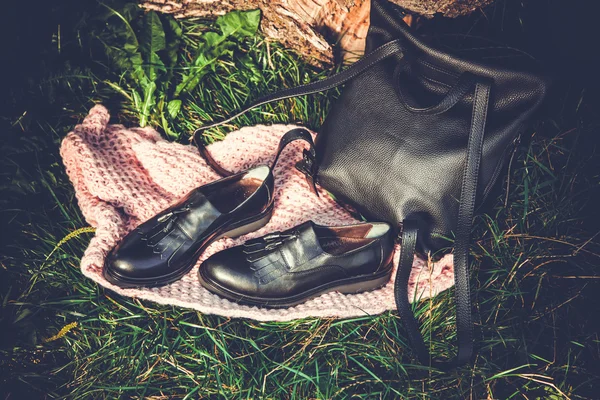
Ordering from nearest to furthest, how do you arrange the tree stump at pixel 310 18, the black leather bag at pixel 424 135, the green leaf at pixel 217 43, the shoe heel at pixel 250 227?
the black leather bag at pixel 424 135, the shoe heel at pixel 250 227, the tree stump at pixel 310 18, the green leaf at pixel 217 43

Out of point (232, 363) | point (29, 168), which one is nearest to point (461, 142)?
point (232, 363)

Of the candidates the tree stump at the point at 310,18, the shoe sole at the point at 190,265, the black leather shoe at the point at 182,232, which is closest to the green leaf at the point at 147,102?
the tree stump at the point at 310,18

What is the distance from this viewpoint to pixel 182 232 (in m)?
1.86

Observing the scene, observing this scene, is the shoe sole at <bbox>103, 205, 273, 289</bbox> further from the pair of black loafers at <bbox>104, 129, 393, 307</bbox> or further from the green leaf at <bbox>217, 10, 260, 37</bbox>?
the green leaf at <bbox>217, 10, 260, 37</bbox>

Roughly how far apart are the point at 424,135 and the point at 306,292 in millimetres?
696

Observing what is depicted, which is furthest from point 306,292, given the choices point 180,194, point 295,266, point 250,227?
point 180,194

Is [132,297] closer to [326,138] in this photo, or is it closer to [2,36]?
[326,138]

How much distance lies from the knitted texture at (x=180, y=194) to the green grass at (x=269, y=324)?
75 mm

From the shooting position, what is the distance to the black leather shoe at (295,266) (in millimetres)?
1800

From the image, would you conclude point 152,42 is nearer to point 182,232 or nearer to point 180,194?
point 180,194

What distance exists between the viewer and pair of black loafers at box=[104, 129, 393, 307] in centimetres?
180

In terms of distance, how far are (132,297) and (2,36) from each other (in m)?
1.14

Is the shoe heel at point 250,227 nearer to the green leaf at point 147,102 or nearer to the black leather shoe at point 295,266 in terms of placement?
the black leather shoe at point 295,266

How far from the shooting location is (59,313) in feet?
6.16
